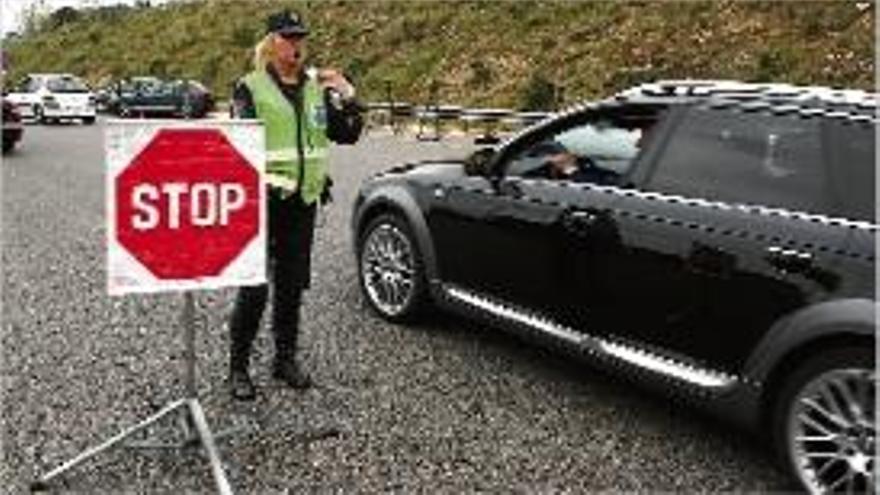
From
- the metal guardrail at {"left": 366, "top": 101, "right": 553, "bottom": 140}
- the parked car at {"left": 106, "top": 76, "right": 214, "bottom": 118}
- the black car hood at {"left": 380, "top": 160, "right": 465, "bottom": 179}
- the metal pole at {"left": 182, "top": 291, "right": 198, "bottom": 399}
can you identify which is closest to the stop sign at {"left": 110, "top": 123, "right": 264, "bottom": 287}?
the metal pole at {"left": 182, "top": 291, "right": 198, "bottom": 399}

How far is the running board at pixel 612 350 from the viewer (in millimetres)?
5453

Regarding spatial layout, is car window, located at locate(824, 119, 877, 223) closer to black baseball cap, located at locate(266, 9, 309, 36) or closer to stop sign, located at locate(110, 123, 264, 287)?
stop sign, located at locate(110, 123, 264, 287)

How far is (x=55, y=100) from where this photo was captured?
1491 inches

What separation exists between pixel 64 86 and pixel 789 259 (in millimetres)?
36006

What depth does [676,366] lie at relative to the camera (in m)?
5.61

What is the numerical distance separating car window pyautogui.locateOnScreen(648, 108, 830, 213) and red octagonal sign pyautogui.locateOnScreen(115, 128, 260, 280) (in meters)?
1.84

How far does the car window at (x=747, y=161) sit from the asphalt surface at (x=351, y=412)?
1.12 metres

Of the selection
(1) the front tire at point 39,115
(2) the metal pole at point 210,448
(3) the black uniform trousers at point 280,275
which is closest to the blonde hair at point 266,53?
(3) the black uniform trousers at point 280,275

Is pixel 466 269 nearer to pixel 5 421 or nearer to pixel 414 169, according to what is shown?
pixel 414 169

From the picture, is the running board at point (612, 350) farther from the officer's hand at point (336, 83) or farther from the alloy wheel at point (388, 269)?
the officer's hand at point (336, 83)

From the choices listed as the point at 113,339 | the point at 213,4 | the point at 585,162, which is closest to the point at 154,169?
the point at 585,162

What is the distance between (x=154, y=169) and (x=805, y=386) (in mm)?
2574

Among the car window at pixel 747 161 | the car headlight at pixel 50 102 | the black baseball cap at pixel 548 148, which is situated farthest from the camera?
the car headlight at pixel 50 102

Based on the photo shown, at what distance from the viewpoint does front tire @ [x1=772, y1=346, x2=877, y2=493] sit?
478cm
